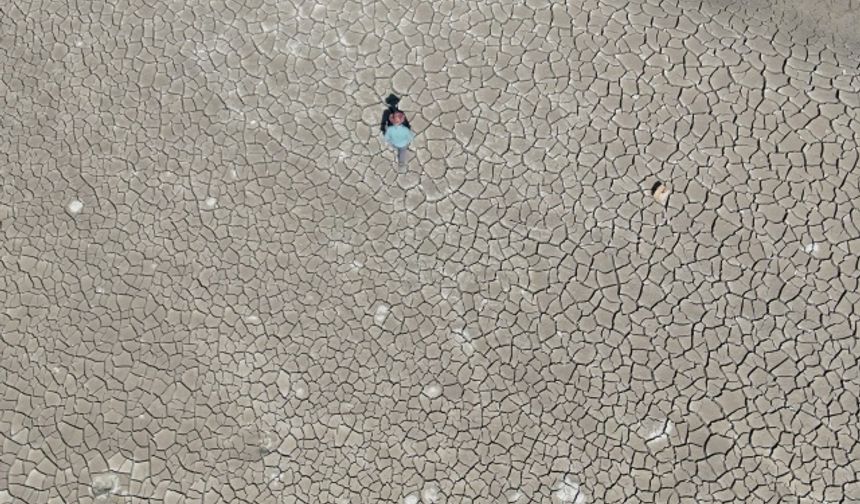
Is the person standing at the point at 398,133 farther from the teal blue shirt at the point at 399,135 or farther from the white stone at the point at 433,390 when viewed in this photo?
the white stone at the point at 433,390

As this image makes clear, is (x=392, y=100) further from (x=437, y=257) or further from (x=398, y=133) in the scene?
(x=437, y=257)

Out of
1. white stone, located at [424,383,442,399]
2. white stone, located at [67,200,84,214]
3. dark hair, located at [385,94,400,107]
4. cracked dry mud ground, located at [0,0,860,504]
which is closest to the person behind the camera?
cracked dry mud ground, located at [0,0,860,504]

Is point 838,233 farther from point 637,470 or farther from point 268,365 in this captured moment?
point 268,365

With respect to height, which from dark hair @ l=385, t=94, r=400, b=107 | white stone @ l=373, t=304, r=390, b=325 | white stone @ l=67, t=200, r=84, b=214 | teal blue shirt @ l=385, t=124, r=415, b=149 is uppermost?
teal blue shirt @ l=385, t=124, r=415, b=149

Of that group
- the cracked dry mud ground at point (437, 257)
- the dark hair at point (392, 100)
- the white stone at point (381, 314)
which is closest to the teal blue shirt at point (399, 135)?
the cracked dry mud ground at point (437, 257)

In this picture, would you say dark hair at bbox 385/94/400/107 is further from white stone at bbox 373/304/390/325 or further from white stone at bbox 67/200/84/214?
white stone at bbox 67/200/84/214

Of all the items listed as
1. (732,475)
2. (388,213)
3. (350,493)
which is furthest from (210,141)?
(732,475)

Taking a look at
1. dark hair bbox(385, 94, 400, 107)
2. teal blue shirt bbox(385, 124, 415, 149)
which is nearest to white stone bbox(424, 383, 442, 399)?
teal blue shirt bbox(385, 124, 415, 149)
